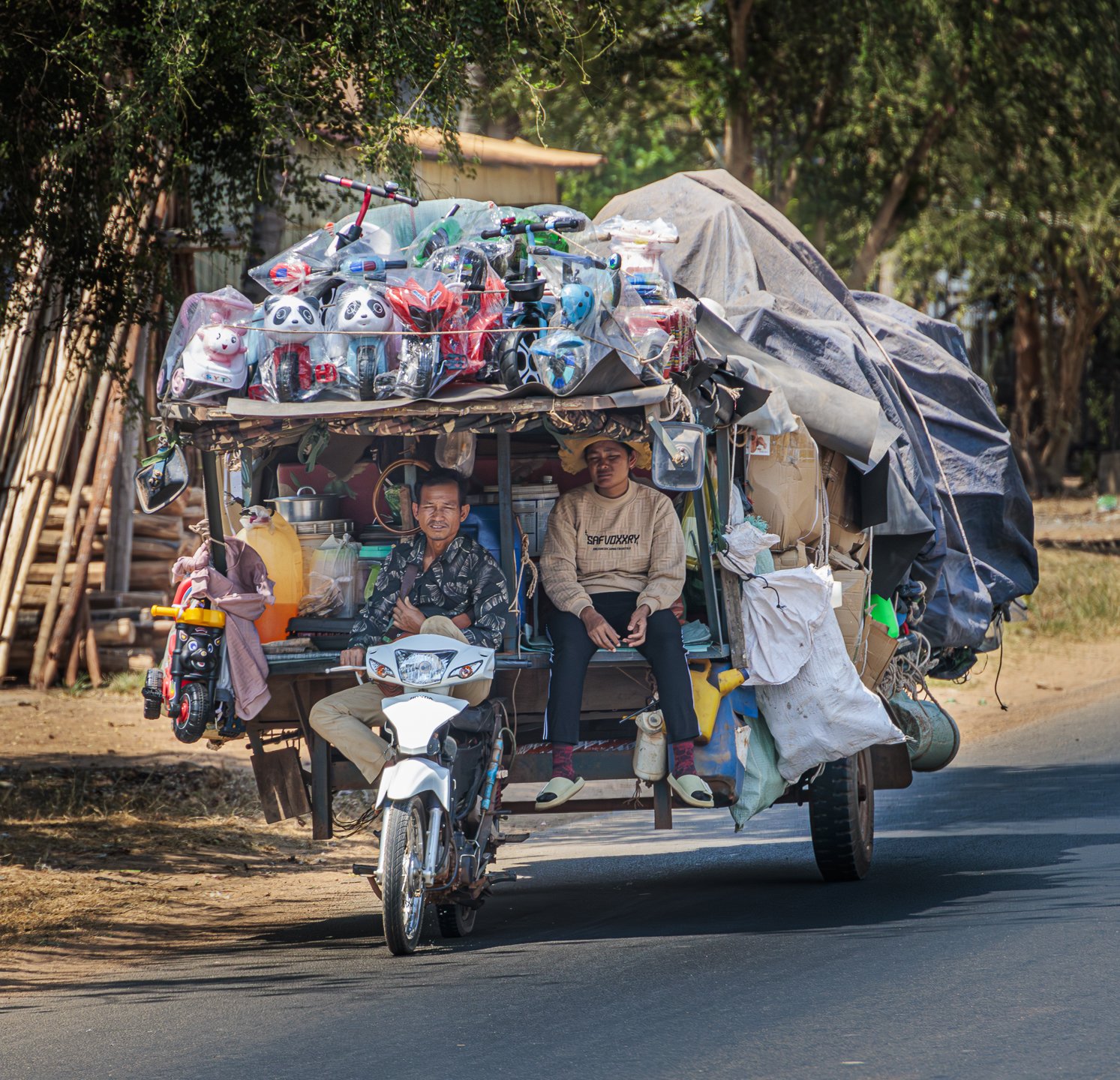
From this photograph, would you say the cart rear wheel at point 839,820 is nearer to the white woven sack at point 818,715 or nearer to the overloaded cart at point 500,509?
the overloaded cart at point 500,509

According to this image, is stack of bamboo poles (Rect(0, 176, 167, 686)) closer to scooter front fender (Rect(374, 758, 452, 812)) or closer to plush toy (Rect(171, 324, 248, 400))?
plush toy (Rect(171, 324, 248, 400))

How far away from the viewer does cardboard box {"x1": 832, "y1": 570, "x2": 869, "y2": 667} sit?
26.0 ft

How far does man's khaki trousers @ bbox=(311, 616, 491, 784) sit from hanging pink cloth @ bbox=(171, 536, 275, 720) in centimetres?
33

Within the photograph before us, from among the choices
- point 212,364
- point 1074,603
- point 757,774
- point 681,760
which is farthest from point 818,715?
point 1074,603

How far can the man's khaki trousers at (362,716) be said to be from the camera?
6.50m

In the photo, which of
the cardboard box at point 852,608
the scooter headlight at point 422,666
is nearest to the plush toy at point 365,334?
the scooter headlight at point 422,666

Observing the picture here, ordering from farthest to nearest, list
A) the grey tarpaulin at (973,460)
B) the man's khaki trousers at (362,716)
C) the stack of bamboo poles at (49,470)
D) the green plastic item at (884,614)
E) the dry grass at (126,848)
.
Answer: the stack of bamboo poles at (49,470), the grey tarpaulin at (973,460), the green plastic item at (884,614), the dry grass at (126,848), the man's khaki trousers at (362,716)

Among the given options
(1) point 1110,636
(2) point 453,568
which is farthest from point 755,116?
(2) point 453,568

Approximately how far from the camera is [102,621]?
567 inches

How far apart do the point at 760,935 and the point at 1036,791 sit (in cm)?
435

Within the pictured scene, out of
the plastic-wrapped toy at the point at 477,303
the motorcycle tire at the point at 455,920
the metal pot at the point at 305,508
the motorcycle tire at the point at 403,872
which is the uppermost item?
the plastic-wrapped toy at the point at 477,303

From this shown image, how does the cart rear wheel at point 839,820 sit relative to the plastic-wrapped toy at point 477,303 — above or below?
below

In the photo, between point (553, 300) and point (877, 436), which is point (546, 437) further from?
point (877, 436)

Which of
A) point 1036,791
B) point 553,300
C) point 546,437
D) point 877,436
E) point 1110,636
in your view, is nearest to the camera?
point 553,300
